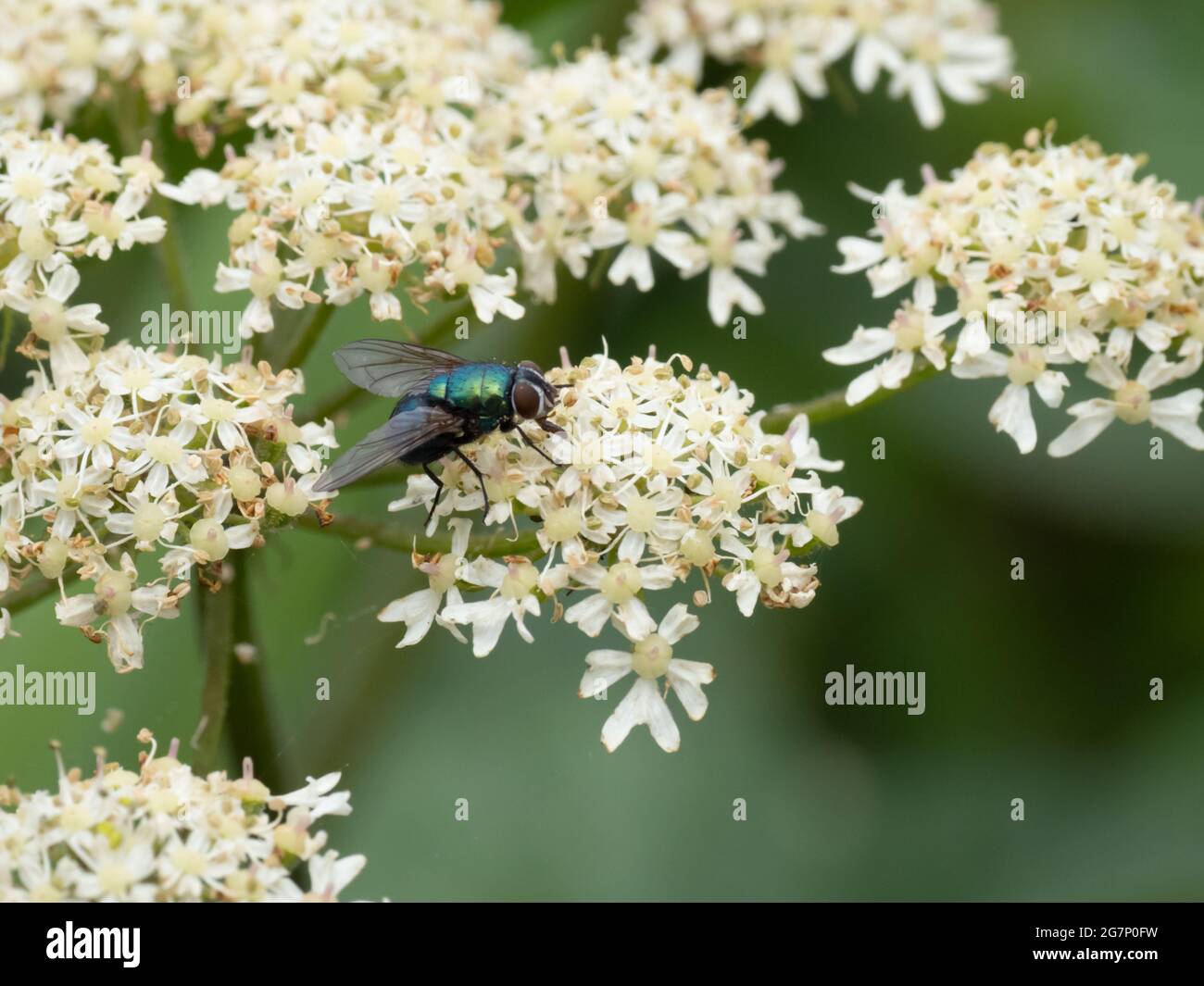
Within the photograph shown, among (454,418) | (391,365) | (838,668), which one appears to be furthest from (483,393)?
(838,668)

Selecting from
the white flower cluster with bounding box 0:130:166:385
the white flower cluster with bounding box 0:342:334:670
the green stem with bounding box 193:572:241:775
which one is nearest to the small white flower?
the white flower cluster with bounding box 0:342:334:670

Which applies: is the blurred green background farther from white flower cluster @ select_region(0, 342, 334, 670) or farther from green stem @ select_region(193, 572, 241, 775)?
white flower cluster @ select_region(0, 342, 334, 670)

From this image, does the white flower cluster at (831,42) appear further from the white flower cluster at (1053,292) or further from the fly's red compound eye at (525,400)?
the fly's red compound eye at (525,400)

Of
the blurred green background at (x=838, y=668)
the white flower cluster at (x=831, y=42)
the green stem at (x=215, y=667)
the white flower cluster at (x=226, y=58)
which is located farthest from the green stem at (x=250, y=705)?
the white flower cluster at (x=831, y=42)

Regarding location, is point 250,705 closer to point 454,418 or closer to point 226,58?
point 454,418

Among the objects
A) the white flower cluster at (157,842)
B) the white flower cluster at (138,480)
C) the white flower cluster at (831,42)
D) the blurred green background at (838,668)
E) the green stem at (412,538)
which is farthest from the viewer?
the white flower cluster at (831,42)

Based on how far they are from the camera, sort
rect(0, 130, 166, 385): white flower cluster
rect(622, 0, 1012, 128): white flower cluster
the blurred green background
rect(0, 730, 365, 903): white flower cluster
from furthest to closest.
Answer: rect(622, 0, 1012, 128): white flower cluster < the blurred green background < rect(0, 130, 166, 385): white flower cluster < rect(0, 730, 365, 903): white flower cluster

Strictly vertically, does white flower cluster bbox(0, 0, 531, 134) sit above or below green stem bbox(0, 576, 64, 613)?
above

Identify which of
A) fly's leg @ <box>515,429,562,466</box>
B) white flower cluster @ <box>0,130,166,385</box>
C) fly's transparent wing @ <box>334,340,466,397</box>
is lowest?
fly's leg @ <box>515,429,562,466</box>
